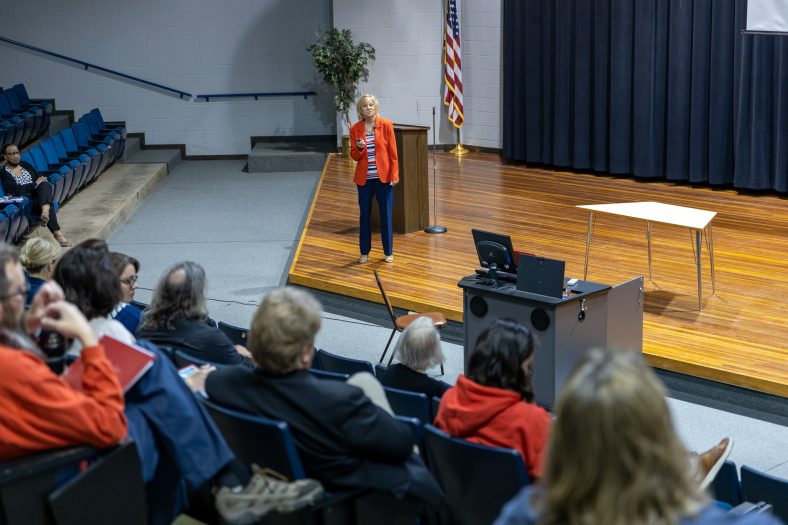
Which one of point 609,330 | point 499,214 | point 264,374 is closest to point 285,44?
point 499,214

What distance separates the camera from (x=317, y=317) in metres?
2.61

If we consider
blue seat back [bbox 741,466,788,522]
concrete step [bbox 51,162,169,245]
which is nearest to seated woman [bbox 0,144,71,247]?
concrete step [bbox 51,162,169,245]

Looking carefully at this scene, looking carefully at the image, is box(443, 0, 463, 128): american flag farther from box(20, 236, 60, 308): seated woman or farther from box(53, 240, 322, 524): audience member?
box(53, 240, 322, 524): audience member

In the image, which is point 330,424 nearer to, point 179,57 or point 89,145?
point 89,145

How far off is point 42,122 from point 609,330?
8.83 meters

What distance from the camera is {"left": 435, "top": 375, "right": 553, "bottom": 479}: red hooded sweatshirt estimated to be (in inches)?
114

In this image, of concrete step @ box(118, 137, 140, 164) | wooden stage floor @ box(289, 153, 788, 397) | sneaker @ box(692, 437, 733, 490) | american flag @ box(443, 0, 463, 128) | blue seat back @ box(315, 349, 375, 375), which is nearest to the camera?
sneaker @ box(692, 437, 733, 490)

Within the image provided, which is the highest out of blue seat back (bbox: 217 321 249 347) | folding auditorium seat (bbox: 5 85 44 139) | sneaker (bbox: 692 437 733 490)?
folding auditorium seat (bbox: 5 85 44 139)

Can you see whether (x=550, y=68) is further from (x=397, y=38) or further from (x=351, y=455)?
(x=351, y=455)

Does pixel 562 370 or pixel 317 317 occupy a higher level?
pixel 317 317

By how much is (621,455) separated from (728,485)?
237cm

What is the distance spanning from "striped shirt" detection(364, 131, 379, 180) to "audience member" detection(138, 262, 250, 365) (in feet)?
11.5

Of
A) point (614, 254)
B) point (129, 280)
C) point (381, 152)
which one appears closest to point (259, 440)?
point (129, 280)

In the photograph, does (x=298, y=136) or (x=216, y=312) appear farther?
(x=298, y=136)
